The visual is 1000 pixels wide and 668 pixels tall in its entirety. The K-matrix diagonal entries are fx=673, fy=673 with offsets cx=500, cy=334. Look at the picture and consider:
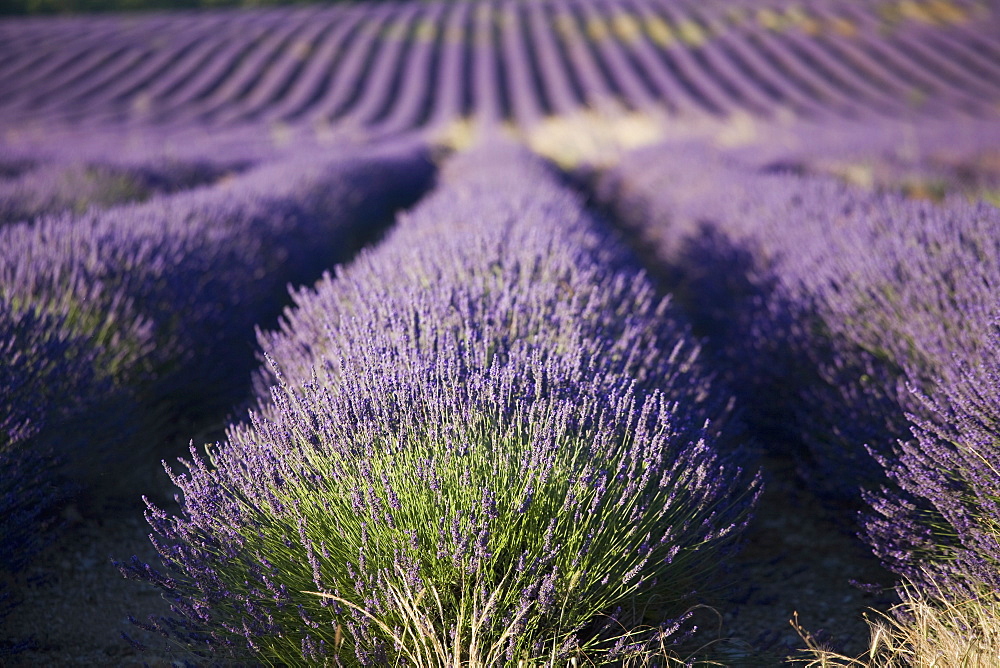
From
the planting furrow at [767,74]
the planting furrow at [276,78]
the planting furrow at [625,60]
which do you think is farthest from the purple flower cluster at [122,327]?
the planting furrow at [767,74]

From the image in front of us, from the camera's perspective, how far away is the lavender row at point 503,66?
15391 mm

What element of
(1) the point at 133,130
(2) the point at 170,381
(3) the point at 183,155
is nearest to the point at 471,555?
(2) the point at 170,381

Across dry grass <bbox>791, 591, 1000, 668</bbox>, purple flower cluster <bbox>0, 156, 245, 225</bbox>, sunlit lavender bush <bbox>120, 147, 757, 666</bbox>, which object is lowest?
dry grass <bbox>791, 591, 1000, 668</bbox>

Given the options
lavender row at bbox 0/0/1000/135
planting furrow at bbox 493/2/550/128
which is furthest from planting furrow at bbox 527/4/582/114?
planting furrow at bbox 493/2/550/128

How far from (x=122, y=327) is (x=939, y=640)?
2.76 meters

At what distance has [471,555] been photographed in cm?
138

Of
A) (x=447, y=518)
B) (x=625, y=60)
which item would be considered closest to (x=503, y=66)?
(x=625, y=60)

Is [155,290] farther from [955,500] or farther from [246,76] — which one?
[246,76]

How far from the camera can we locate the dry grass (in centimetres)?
136

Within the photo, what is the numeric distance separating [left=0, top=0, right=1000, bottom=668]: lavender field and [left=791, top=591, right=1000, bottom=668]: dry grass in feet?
0.04

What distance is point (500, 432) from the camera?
1467 mm

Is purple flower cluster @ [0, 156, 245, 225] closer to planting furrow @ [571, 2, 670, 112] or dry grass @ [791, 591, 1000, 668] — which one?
dry grass @ [791, 591, 1000, 668]

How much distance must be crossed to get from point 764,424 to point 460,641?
1727mm

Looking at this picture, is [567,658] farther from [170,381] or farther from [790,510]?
[170,381]
